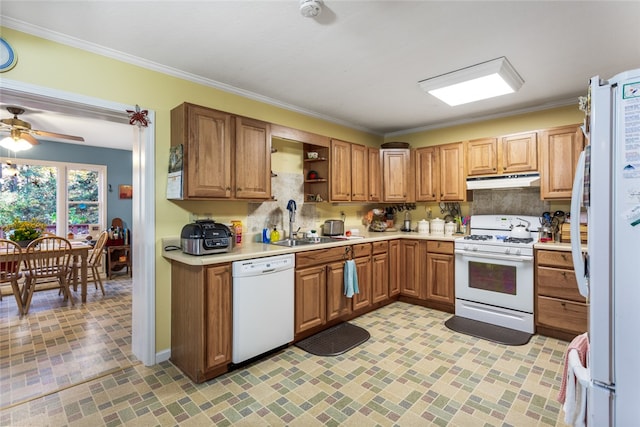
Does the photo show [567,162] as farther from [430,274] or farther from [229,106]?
[229,106]

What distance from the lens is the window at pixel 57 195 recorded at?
5.23 m

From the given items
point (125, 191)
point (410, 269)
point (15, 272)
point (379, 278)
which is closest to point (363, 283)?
point (379, 278)

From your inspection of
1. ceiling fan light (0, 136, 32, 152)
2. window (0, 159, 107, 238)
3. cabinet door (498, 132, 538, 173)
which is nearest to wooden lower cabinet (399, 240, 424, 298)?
cabinet door (498, 132, 538, 173)

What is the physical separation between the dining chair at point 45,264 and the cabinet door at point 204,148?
9.54 ft

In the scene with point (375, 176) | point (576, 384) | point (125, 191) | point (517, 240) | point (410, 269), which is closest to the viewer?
point (576, 384)

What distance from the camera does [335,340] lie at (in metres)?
2.98

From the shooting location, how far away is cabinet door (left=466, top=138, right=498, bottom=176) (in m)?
3.70

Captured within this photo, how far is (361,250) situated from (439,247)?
101 cm

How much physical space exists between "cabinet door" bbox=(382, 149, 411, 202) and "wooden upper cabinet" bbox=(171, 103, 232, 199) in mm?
2458

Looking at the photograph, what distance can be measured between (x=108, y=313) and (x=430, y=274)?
13.4 feet

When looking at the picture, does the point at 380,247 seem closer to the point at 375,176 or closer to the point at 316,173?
the point at 375,176

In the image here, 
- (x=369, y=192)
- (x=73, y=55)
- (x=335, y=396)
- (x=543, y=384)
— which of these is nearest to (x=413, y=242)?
(x=369, y=192)

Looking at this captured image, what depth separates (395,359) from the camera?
2615 mm

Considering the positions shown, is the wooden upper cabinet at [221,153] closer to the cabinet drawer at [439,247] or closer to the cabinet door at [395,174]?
the cabinet door at [395,174]
